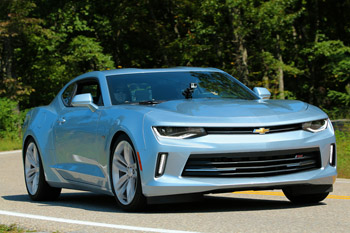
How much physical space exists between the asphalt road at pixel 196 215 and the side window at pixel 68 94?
48.5 inches

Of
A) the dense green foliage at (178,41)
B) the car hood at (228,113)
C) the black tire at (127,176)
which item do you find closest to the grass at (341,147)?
the car hood at (228,113)

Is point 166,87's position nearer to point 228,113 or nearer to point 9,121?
point 228,113

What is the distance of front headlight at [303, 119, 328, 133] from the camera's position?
24.4 ft

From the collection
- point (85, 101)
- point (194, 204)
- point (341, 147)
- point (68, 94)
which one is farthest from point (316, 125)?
point (341, 147)

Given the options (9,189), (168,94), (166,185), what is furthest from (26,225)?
(9,189)

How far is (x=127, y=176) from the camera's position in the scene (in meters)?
7.63

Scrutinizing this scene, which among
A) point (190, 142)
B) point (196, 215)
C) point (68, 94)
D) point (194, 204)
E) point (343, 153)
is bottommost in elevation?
point (343, 153)

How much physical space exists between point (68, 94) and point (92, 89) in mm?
705

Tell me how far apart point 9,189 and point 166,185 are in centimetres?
531

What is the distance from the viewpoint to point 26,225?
22.7ft

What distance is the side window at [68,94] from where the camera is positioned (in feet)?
32.2

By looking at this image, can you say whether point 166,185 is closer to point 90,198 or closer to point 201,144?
point 201,144

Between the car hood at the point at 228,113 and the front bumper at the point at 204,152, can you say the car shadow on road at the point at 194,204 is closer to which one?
the front bumper at the point at 204,152

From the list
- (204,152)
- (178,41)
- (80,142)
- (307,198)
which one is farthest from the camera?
(178,41)
